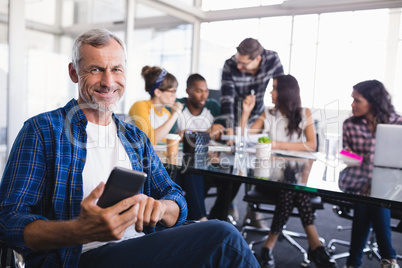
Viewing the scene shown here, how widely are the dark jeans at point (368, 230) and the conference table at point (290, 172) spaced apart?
31 centimetres

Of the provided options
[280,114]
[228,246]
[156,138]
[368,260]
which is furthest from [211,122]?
[228,246]

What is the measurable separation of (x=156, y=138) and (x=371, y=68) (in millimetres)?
7386

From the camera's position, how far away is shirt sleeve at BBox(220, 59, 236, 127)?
364cm

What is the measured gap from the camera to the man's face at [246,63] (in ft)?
12.3

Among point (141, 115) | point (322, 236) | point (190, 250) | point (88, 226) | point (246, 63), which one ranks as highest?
point (246, 63)

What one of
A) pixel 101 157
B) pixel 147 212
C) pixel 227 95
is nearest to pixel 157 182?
pixel 101 157

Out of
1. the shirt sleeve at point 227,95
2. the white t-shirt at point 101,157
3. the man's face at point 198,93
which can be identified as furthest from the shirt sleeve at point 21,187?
the shirt sleeve at point 227,95

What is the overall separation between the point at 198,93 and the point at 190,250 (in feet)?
8.01

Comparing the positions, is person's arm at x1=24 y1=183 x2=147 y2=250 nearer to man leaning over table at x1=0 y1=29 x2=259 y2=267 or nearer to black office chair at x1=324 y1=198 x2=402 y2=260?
man leaning over table at x1=0 y1=29 x2=259 y2=267

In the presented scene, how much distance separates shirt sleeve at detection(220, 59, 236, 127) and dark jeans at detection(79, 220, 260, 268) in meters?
2.53

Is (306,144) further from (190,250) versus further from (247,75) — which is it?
(190,250)

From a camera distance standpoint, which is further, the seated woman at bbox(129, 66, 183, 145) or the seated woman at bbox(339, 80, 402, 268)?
the seated woman at bbox(129, 66, 183, 145)

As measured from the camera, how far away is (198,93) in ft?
11.1

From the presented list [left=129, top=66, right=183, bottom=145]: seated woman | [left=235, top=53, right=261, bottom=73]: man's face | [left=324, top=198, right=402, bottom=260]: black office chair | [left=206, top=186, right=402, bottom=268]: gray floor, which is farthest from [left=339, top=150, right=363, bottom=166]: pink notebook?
[left=235, top=53, right=261, bottom=73]: man's face
